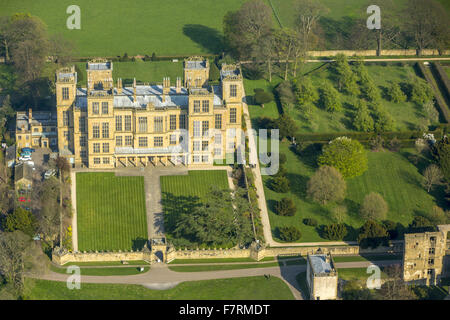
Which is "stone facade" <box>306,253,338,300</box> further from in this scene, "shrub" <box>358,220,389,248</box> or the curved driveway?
"shrub" <box>358,220,389,248</box>

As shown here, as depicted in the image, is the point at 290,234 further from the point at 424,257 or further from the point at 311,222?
the point at 424,257

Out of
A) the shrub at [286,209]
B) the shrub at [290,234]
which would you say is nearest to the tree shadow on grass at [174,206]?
the shrub at [286,209]

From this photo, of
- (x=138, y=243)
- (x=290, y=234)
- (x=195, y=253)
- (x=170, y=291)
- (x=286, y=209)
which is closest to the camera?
(x=170, y=291)

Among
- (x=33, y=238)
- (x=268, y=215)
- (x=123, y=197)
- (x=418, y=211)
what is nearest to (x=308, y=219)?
(x=268, y=215)

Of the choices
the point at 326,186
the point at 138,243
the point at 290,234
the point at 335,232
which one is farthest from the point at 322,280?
the point at 138,243

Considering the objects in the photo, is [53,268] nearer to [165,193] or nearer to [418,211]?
[165,193]

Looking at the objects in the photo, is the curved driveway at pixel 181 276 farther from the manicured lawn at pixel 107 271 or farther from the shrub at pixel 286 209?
the shrub at pixel 286 209

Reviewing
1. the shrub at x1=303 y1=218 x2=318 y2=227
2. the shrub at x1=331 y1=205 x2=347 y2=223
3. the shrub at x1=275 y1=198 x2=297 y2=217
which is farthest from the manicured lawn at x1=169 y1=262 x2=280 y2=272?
the shrub at x1=331 y1=205 x2=347 y2=223
